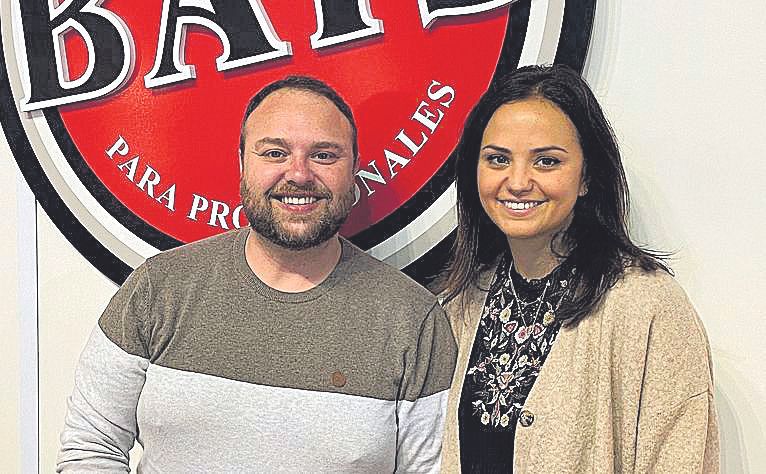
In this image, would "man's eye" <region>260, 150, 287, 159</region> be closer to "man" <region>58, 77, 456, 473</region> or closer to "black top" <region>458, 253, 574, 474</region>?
"man" <region>58, 77, 456, 473</region>

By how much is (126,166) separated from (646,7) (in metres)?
1.06

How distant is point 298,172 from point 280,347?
289 mm

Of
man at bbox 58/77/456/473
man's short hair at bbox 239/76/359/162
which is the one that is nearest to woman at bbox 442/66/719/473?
man at bbox 58/77/456/473

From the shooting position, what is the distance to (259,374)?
169 centimetres

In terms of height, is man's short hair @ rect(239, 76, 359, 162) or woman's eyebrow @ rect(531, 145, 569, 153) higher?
man's short hair @ rect(239, 76, 359, 162)

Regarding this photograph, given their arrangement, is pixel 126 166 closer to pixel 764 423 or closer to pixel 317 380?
pixel 317 380

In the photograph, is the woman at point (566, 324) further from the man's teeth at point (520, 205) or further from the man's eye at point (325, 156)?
the man's eye at point (325, 156)

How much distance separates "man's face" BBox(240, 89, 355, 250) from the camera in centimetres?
169

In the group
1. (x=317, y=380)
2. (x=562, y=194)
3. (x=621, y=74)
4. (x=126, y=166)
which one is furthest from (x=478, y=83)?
(x=126, y=166)

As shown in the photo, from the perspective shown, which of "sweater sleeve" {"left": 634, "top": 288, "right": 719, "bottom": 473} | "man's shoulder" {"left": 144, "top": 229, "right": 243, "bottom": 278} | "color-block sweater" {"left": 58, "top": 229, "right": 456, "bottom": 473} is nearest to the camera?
"sweater sleeve" {"left": 634, "top": 288, "right": 719, "bottom": 473}

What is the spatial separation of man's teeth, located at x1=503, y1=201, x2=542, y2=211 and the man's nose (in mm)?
335

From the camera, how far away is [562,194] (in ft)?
4.99

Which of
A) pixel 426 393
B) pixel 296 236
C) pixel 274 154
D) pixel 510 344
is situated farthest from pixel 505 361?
pixel 274 154

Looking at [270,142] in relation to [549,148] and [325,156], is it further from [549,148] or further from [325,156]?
[549,148]
